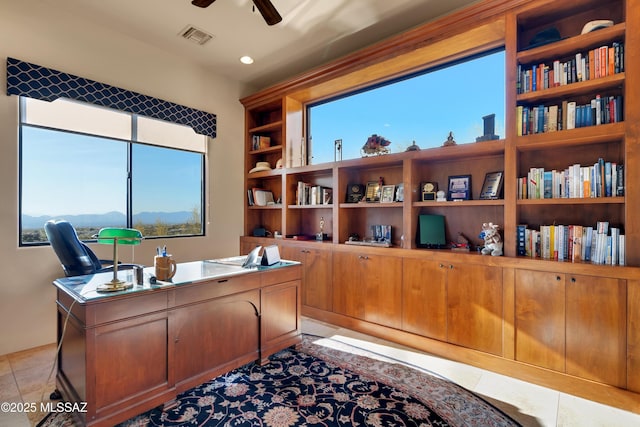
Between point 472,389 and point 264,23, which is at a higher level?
point 264,23

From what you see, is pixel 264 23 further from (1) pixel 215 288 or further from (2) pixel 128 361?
(2) pixel 128 361

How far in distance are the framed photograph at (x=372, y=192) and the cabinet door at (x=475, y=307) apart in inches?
43.5

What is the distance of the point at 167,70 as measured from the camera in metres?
3.76

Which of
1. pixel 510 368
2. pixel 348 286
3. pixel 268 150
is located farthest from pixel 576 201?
pixel 268 150

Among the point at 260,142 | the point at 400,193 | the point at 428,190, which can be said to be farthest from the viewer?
the point at 260,142

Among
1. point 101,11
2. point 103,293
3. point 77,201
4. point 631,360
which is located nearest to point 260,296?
point 103,293

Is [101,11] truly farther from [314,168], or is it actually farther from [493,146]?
[493,146]

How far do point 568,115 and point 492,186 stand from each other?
722mm

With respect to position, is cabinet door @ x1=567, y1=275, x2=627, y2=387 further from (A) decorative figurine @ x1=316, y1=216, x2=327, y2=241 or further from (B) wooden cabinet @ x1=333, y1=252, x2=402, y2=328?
(A) decorative figurine @ x1=316, y1=216, x2=327, y2=241

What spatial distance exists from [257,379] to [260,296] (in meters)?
0.58

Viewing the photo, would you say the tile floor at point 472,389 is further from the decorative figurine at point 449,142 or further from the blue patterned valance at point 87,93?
the blue patterned valance at point 87,93

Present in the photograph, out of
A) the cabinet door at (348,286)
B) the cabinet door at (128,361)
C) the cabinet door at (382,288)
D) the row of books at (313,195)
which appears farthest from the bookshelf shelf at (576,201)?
the cabinet door at (128,361)

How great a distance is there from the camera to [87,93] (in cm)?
312

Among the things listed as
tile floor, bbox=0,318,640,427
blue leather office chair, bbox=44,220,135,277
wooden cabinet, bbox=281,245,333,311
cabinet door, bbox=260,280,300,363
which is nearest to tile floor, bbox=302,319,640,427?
tile floor, bbox=0,318,640,427
